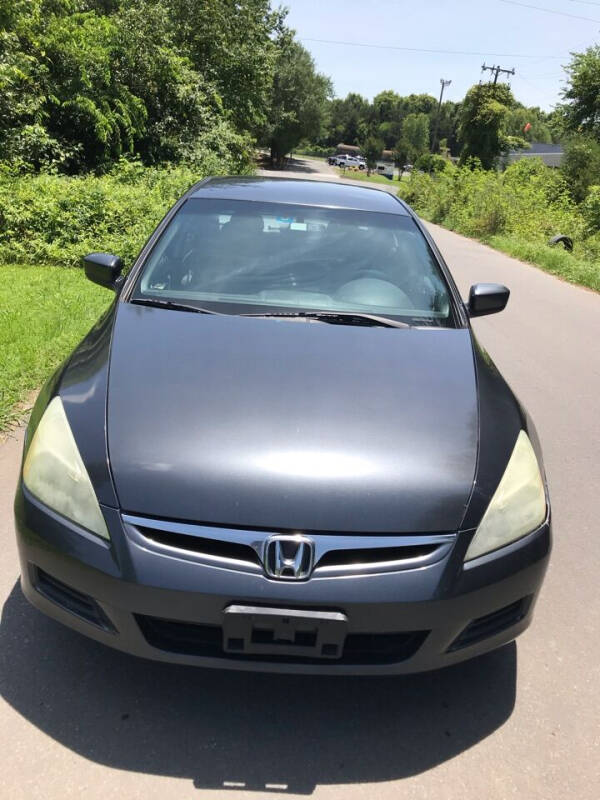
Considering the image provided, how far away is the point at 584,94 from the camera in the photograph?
118 ft

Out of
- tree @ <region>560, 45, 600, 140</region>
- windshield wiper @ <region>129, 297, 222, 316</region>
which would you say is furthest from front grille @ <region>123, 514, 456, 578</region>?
tree @ <region>560, 45, 600, 140</region>

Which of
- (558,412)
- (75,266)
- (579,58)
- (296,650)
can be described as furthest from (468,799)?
(579,58)

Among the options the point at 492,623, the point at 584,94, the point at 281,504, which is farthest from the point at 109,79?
the point at 584,94

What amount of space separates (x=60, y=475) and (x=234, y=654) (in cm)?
73

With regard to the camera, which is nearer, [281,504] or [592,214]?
[281,504]

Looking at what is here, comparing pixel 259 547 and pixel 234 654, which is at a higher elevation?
pixel 259 547

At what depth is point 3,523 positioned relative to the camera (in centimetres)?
303

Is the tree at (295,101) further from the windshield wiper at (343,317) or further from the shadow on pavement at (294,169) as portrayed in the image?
the windshield wiper at (343,317)

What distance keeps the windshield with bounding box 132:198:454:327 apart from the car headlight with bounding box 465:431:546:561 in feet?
3.15

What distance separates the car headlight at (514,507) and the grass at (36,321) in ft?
10.1

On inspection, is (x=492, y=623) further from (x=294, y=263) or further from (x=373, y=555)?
(x=294, y=263)

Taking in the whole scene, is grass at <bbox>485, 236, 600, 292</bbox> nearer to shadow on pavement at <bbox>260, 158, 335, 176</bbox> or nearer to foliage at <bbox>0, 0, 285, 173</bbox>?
foliage at <bbox>0, 0, 285, 173</bbox>

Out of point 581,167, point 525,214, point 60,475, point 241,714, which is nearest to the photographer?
point 60,475

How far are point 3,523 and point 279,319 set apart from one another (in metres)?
1.56
